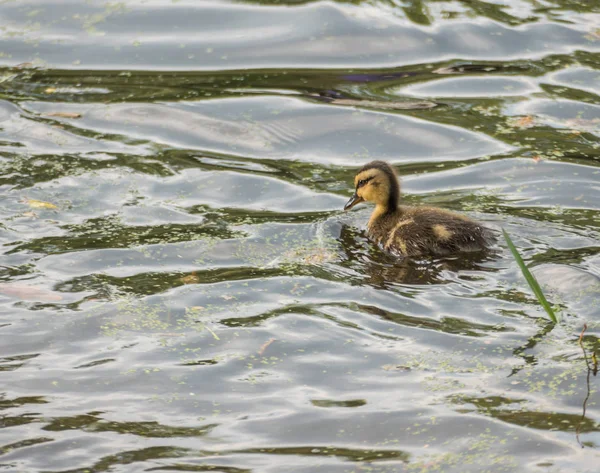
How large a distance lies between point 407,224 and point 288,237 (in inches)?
29.3

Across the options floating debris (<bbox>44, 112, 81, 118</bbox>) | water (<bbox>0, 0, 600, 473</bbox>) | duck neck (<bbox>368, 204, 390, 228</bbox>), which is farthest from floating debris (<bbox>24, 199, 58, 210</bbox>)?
duck neck (<bbox>368, 204, 390, 228</bbox>)

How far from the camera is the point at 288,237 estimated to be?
644 cm

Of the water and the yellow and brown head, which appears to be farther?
the yellow and brown head

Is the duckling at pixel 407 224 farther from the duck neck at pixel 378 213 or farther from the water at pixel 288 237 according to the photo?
the water at pixel 288 237

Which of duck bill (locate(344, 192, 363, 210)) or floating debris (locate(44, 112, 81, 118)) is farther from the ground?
floating debris (locate(44, 112, 81, 118))

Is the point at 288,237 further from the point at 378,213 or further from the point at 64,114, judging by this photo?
the point at 64,114

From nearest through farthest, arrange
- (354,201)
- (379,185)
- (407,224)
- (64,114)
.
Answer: (407,224) → (379,185) → (354,201) → (64,114)

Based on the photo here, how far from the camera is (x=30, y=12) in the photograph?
1050 cm

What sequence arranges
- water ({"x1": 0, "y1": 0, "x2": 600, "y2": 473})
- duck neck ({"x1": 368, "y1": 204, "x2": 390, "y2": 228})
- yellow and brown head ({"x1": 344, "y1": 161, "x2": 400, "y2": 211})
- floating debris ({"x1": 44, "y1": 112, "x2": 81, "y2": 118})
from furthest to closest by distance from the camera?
floating debris ({"x1": 44, "y1": 112, "x2": 81, "y2": 118}) < duck neck ({"x1": 368, "y1": 204, "x2": 390, "y2": 228}) < yellow and brown head ({"x1": 344, "y1": 161, "x2": 400, "y2": 211}) < water ({"x1": 0, "y1": 0, "x2": 600, "y2": 473})

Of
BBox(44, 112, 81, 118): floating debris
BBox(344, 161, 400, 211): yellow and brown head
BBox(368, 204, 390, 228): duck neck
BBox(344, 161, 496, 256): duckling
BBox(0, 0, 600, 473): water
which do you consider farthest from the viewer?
BBox(44, 112, 81, 118): floating debris

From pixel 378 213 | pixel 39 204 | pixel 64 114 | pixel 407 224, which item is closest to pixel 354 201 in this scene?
pixel 378 213

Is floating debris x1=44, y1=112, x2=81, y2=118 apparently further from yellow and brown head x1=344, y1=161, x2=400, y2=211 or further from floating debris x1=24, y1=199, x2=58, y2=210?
yellow and brown head x1=344, y1=161, x2=400, y2=211

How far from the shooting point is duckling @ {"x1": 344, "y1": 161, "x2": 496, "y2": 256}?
241 inches

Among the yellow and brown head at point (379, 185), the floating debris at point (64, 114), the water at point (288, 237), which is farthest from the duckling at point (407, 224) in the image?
the floating debris at point (64, 114)
